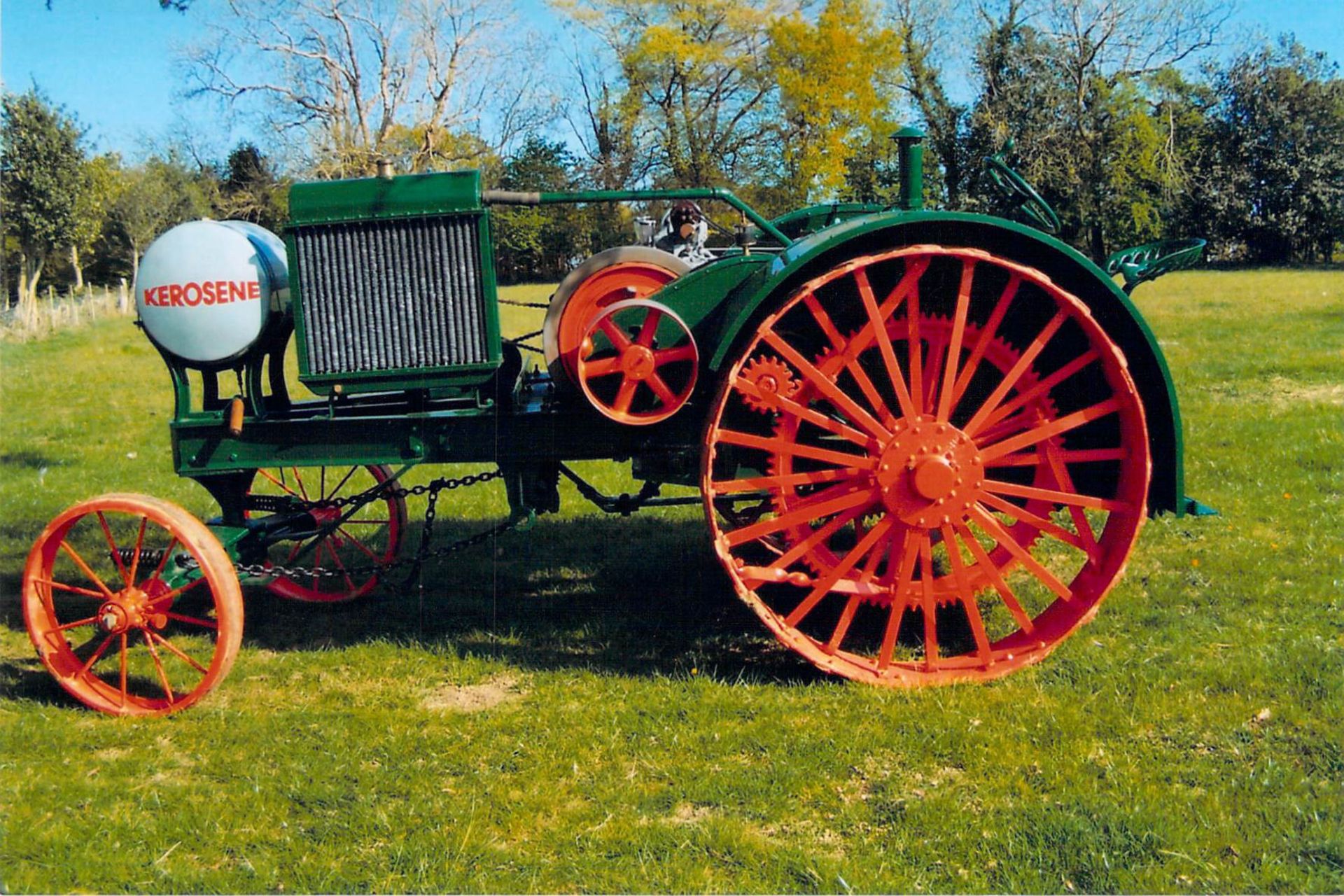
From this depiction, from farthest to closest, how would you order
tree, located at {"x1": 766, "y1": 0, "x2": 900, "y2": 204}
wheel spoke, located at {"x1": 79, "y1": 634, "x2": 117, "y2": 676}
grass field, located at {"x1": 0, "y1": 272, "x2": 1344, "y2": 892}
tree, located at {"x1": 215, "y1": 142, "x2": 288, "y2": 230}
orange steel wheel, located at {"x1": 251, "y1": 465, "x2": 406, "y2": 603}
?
tree, located at {"x1": 215, "y1": 142, "x2": 288, "y2": 230}
tree, located at {"x1": 766, "y1": 0, "x2": 900, "y2": 204}
orange steel wheel, located at {"x1": 251, "y1": 465, "x2": 406, "y2": 603}
wheel spoke, located at {"x1": 79, "y1": 634, "x2": 117, "y2": 676}
grass field, located at {"x1": 0, "y1": 272, "x2": 1344, "y2": 892}

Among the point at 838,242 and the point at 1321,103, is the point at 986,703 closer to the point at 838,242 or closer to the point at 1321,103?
the point at 838,242

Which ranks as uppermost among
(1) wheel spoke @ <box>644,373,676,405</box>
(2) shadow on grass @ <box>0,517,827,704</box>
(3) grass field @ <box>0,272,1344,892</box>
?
(1) wheel spoke @ <box>644,373,676,405</box>

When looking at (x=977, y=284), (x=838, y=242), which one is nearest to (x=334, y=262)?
(x=838, y=242)

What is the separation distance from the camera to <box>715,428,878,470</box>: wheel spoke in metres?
4.20

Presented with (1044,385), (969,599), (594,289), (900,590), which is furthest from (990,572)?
(594,289)

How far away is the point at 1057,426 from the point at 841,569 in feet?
3.23

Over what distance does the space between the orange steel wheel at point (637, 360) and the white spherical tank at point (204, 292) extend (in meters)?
1.41

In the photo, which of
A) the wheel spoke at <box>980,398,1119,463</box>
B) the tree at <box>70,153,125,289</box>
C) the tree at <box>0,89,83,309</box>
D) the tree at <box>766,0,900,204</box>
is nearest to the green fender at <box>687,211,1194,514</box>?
the wheel spoke at <box>980,398,1119,463</box>

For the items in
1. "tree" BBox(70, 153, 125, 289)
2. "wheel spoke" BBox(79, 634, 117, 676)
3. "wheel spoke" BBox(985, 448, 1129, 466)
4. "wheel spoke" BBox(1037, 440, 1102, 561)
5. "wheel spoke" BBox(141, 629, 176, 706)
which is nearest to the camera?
"wheel spoke" BBox(985, 448, 1129, 466)

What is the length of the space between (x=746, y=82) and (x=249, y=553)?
13.0m

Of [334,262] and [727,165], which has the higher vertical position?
[727,165]

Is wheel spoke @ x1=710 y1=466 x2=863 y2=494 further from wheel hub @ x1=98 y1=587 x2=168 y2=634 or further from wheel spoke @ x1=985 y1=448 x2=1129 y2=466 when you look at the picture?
wheel hub @ x1=98 y1=587 x2=168 y2=634

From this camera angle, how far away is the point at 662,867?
3393mm

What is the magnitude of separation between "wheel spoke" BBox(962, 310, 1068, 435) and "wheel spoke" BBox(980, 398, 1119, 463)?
0.12m
